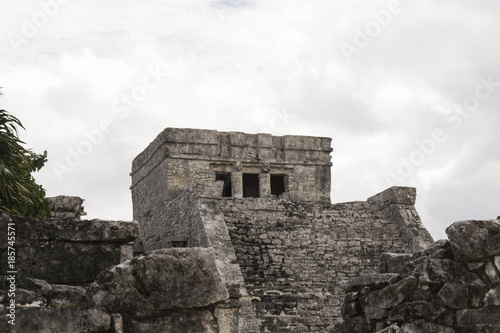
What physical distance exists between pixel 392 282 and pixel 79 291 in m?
2.79

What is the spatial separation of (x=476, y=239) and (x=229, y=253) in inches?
402

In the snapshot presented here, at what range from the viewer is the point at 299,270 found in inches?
596

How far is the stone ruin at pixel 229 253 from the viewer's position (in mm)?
3227

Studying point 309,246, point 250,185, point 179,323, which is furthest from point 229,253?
point 179,323

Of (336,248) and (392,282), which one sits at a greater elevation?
(336,248)

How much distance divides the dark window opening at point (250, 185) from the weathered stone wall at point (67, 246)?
68.5ft

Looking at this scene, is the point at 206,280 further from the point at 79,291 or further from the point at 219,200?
the point at 219,200

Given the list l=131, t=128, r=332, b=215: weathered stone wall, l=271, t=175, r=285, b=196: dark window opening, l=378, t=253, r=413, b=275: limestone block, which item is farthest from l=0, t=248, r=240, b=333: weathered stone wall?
l=271, t=175, r=285, b=196: dark window opening

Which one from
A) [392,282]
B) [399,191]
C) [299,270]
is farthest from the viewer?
[399,191]

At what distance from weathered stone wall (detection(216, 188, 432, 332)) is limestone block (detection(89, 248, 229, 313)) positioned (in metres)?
10.4

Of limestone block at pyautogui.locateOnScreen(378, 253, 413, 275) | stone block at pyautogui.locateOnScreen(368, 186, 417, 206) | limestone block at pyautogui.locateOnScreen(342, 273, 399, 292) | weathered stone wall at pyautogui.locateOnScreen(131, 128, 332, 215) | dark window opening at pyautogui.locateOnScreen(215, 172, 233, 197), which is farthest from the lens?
dark window opening at pyautogui.locateOnScreen(215, 172, 233, 197)

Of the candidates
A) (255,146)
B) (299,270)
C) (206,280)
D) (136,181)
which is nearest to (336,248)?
(299,270)

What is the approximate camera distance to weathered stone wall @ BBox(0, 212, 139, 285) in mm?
3434

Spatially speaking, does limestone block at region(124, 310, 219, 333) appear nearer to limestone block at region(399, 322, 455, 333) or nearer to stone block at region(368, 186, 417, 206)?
limestone block at region(399, 322, 455, 333)
